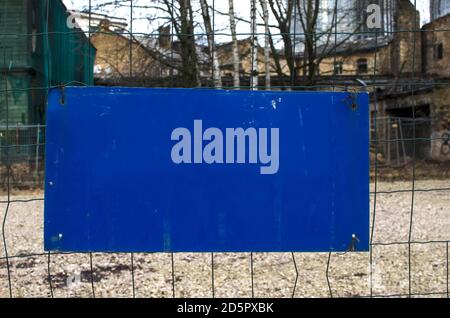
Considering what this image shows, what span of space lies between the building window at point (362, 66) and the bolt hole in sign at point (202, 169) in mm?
15744

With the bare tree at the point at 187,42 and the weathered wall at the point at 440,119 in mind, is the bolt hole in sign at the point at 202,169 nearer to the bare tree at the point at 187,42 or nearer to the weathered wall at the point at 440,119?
the bare tree at the point at 187,42

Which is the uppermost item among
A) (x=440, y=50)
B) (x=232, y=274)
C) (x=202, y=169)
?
(x=440, y=50)

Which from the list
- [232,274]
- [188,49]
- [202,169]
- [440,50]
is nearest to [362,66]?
[440,50]

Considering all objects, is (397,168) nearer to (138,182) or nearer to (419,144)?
(419,144)

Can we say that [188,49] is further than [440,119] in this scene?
No

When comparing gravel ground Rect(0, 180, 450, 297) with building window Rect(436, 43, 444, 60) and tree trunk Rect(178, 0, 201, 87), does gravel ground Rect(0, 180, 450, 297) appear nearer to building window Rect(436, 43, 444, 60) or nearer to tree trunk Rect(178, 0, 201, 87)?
tree trunk Rect(178, 0, 201, 87)

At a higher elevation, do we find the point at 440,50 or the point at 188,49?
the point at 440,50

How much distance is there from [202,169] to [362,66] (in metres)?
17.3

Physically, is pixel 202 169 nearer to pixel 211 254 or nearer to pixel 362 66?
pixel 211 254

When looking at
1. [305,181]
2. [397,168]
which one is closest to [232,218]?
[305,181]

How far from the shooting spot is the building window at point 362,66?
18.0 m

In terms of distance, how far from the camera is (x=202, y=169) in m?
2.59

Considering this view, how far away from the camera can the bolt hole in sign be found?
2.58 meters

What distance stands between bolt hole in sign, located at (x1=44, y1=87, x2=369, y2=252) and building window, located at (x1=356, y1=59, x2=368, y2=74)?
15744 millimetres
